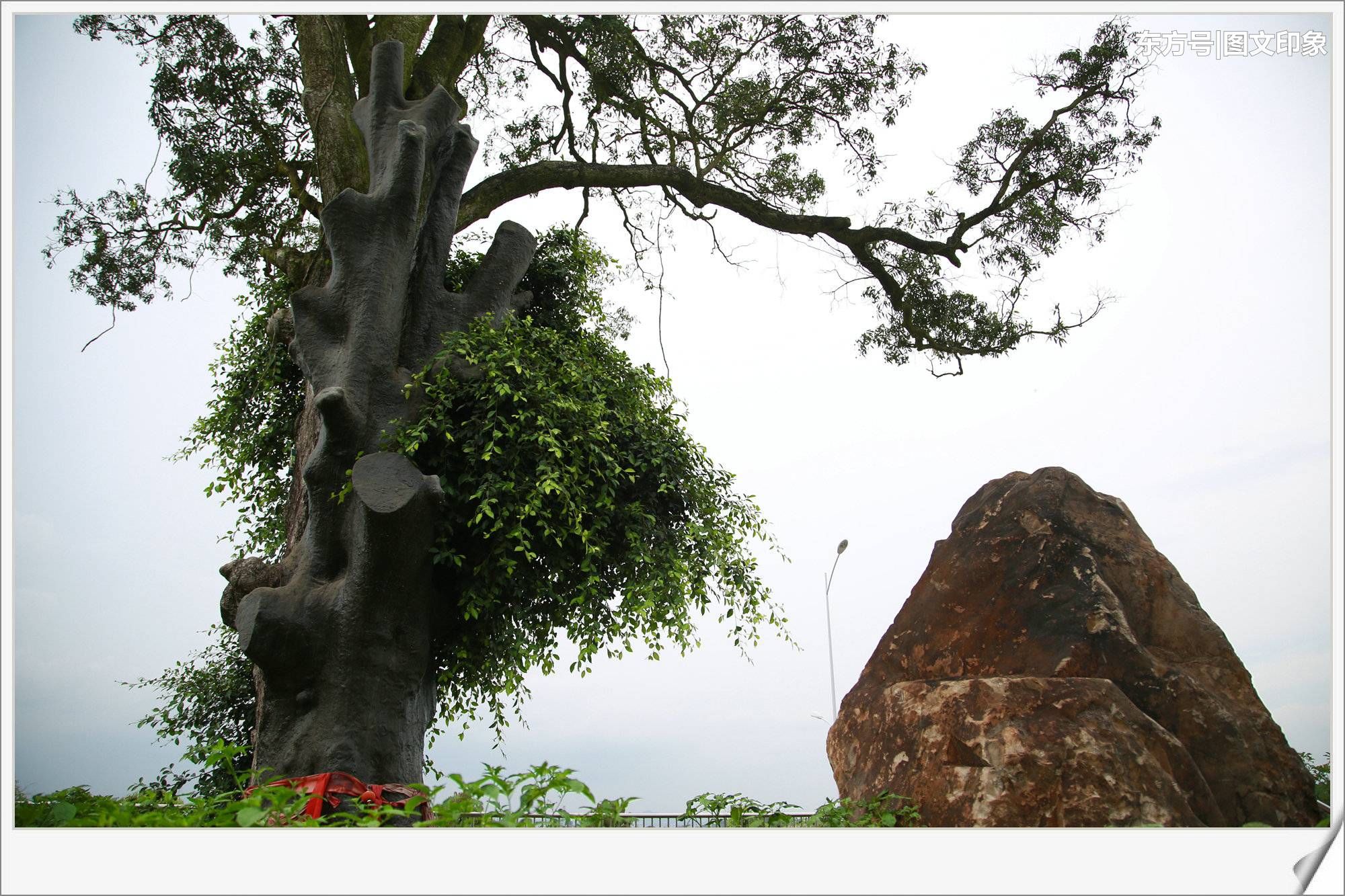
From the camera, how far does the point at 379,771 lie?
14.1 feet

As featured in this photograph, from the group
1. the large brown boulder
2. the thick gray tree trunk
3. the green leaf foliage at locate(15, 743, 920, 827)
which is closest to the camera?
the green leaf foliage at locate(15, 743, 920, 827)

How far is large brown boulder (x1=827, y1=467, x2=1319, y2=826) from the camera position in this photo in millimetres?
3551

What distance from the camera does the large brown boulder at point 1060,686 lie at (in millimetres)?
3551

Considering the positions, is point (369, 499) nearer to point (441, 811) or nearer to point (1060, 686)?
point (441, 811)

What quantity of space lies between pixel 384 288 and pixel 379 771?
241cm

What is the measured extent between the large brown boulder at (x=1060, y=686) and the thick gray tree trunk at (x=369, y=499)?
6.99 feet

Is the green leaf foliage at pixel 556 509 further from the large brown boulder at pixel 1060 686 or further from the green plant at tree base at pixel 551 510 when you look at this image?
the large brown boulder at pixel 1060 686

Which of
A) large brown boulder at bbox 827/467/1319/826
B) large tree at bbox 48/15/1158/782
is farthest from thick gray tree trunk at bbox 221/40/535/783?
large brown boulder at bbox 827/467/1319/826

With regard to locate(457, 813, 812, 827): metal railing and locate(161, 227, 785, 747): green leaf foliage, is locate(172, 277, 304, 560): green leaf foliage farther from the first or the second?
locate(457, 813, 812, 827): metal railing

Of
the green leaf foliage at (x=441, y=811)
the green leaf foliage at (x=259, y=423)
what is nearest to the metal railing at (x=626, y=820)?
the green leaf foliage at (x=441, y=811)

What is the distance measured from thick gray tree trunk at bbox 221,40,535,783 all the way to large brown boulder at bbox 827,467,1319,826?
2131 millimetres

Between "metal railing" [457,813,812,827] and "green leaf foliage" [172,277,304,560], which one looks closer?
"metal railing" [457,813,812,827]

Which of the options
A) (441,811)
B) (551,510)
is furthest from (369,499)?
(441,811)

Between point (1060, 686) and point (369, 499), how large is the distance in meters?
3.05
